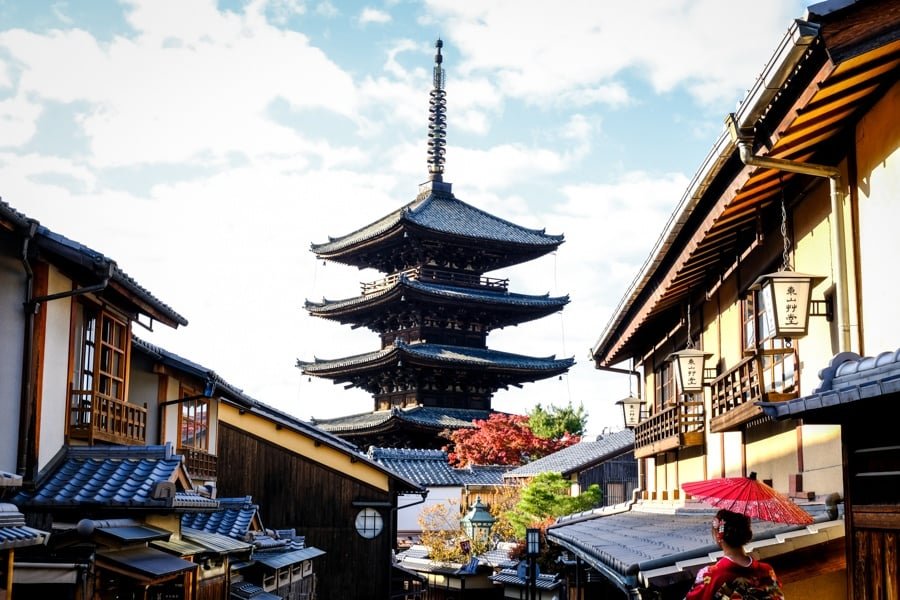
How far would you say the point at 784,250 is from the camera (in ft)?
35.7

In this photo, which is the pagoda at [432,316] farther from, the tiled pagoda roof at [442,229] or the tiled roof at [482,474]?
the tiled roof at [482,474]

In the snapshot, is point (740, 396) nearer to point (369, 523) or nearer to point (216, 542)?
point (216, 542)

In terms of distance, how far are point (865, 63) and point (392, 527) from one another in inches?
842

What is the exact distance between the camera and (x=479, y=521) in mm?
31984

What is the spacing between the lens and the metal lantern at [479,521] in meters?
31.9

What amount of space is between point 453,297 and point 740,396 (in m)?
32.0

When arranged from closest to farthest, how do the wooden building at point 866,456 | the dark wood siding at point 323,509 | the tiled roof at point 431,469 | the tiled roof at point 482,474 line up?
the wooden building at point 866,456 < the dark wood siding at point 323,509 < the tiled roof at point 431,469 < the tiled roof at point 482,474

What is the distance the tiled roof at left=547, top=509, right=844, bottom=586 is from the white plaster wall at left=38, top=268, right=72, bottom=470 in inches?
248

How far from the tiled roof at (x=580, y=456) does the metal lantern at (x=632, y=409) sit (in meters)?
17.2

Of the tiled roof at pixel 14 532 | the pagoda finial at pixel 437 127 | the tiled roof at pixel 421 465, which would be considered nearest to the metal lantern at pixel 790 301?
the tiled roof at pixel 14 532

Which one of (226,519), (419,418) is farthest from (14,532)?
(419,418)

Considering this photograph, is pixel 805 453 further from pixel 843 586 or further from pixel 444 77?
pixel 444 77

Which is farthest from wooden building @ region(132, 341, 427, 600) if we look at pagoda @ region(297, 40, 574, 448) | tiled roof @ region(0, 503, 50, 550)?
pagoda @ region(297, 40, 574, 448)

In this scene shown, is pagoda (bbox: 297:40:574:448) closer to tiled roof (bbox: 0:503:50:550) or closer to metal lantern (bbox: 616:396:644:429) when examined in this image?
metal lantern (bbox: 616:396:644:429)
